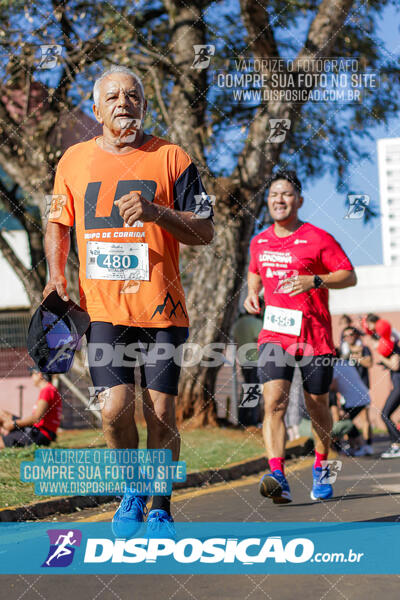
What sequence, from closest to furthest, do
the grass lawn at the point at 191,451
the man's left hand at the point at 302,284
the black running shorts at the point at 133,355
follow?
the black running shorts at the point at 133,355, the man's left hand at the point at 302,284, the grass lawn at the point at 191,451

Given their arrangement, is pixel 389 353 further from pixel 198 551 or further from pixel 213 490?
pixel 198 551

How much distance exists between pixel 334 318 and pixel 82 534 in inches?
1003

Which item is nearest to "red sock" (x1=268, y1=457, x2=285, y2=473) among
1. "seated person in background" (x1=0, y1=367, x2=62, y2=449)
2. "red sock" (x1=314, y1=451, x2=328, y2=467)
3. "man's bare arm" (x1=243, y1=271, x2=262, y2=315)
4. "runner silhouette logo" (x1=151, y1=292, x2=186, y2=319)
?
"red sock" (x1=314, y1=451, x2=328, y2=467)

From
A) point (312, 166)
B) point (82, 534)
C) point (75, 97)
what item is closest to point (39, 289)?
point (75, 97)

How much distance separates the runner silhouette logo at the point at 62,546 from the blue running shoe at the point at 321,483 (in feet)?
6.84

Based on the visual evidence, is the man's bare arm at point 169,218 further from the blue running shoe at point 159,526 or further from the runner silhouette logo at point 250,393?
the runner silhouette logo at point 250,393

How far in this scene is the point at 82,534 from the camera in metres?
4.73

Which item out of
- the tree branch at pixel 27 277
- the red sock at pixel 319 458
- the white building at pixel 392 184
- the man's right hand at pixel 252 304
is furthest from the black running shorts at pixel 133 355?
the white building at pixel 392 184

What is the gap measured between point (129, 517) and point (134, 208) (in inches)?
54.9

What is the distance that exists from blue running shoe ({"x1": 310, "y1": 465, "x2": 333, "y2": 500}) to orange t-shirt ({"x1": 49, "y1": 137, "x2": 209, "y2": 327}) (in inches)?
97.6

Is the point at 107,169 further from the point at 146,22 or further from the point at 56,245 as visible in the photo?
the point at 146,22

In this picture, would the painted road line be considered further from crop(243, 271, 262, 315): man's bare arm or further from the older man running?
the older man running

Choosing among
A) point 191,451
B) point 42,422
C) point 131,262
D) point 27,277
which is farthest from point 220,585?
point 27,277

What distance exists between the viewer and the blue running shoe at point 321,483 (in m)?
6.26
